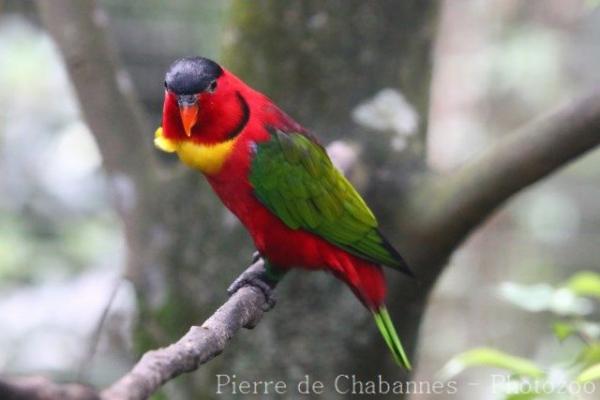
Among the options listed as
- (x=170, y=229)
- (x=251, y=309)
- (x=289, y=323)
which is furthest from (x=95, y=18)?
(x=251, y=309)

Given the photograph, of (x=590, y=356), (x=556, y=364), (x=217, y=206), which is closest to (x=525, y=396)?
(x=590, y=356)

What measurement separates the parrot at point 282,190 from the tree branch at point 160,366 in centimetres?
34

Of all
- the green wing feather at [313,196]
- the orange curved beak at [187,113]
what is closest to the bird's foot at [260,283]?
the green wing feather at [313,196]

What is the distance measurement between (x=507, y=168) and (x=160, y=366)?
1.09m

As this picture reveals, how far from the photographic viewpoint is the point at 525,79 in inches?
207

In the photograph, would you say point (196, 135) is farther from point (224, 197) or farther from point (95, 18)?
point (95, 18)

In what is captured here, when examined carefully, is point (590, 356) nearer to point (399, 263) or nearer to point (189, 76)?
point (399, 263)

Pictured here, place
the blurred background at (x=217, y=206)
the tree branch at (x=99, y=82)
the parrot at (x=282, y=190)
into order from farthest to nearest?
the blurred background at (x=217, y=206) < the tree branch at (x=99, y=82) < the parrot at (x=282, y=190)

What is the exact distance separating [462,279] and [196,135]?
12.0 feet

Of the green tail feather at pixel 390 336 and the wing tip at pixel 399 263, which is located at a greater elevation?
the wing tip at pixel 399 263

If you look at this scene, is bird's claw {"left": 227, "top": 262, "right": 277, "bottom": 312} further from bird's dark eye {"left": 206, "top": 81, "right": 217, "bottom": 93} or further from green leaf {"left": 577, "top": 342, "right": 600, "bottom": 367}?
green leaf {"left": 577, "top": 342, "right": 600, "bottom": 367}

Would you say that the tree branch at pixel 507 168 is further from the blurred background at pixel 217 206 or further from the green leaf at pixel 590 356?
the green leaf at pixel 590 356

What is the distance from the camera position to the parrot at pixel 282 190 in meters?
1.90

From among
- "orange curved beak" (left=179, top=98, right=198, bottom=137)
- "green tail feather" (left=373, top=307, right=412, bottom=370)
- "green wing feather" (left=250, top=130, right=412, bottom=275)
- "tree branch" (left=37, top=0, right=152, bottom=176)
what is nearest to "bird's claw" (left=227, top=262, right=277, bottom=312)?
"green wing feather" (left=250, top=130, right=412, bottom=275)
